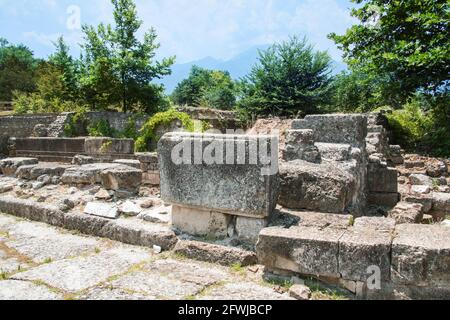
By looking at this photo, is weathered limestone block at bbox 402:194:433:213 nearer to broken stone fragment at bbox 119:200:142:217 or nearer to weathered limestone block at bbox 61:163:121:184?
broken stone fragment at bbox 119:200:142:217

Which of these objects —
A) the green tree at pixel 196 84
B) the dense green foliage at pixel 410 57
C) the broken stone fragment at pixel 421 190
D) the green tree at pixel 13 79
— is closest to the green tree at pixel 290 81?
the dense green foliage at pixel 410 57

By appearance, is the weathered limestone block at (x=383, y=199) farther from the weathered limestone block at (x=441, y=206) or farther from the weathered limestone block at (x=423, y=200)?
the weathered limestone block at (x=441, y=206)

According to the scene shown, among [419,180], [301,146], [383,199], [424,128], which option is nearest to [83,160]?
[301,146]

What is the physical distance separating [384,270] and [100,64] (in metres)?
18.2

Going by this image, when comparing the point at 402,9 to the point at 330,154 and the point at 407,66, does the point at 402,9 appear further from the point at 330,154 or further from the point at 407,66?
the point at 330,154

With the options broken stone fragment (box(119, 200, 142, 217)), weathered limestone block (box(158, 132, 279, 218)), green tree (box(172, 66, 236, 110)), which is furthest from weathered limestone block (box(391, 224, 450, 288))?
green tree (box(172, 66, 236, 110))

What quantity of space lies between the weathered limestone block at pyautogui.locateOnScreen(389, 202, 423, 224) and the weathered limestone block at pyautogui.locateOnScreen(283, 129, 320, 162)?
1224 millimetres

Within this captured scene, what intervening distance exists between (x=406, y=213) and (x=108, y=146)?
7.59m

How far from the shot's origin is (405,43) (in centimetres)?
1079

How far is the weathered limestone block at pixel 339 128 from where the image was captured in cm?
426

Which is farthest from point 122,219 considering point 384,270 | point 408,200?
point 408,200

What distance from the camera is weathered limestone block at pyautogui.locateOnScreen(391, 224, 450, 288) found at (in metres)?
2.29

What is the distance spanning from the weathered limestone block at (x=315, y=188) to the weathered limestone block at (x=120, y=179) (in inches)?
92.1
